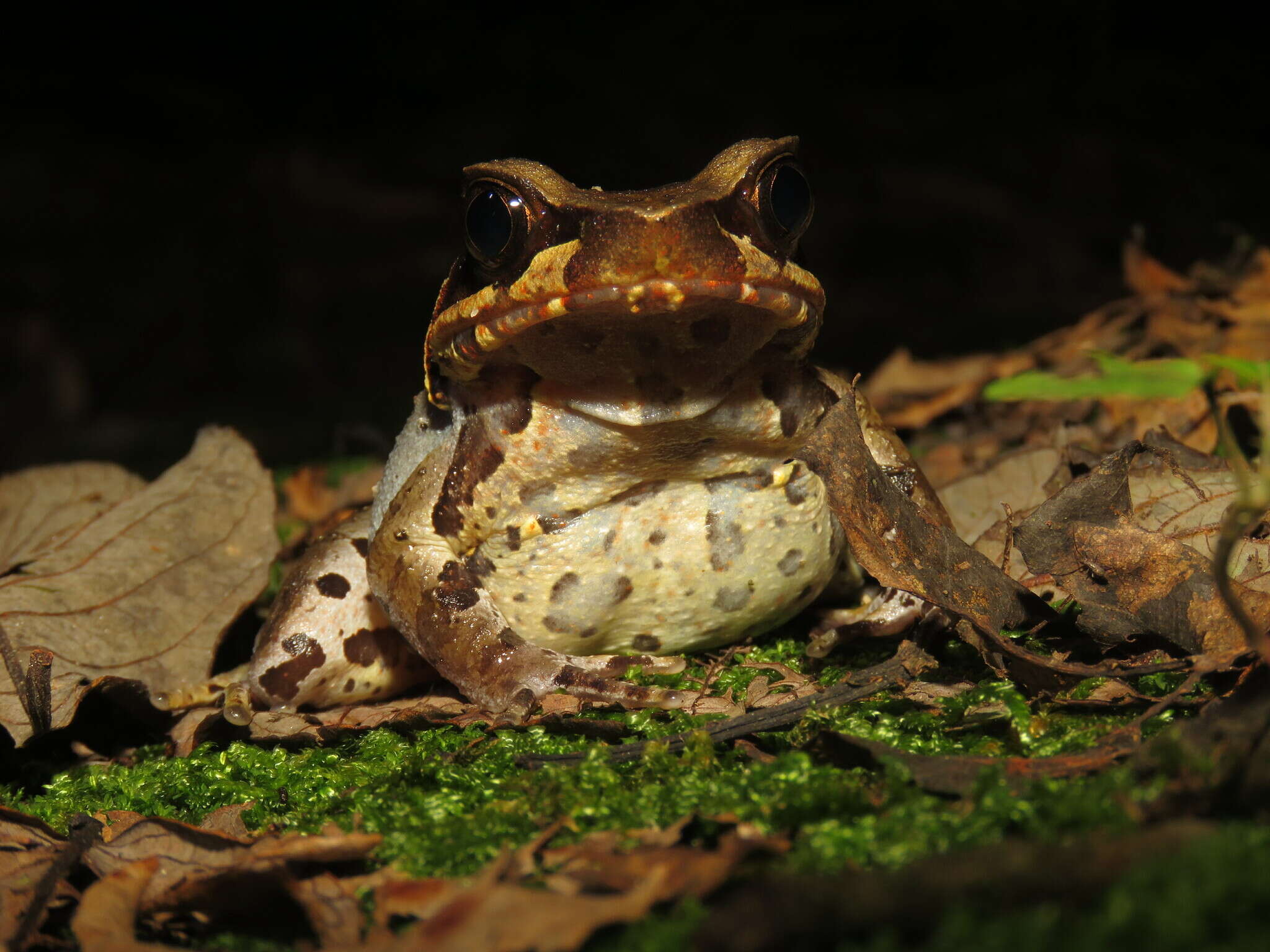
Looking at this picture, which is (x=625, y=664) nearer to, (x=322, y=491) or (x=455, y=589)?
(x=455, y=589)

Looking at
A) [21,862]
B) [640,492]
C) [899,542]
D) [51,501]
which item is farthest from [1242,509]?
[51,501]

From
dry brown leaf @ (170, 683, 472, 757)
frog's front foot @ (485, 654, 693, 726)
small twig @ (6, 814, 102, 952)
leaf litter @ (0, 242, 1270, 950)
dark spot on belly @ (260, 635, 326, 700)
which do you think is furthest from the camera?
dark spot on belly @ (260, 635, 326, 700)

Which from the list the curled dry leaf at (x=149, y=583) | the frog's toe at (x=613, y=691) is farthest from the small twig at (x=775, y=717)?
the curled dry leaf at (x=149, y=583)

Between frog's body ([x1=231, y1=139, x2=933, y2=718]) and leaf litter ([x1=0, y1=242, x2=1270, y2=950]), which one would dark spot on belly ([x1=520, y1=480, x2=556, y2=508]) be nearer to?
frog's body ([x1=231, y1=139, x2=933, y2=718])

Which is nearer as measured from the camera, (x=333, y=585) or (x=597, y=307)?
(x=597, y=307)

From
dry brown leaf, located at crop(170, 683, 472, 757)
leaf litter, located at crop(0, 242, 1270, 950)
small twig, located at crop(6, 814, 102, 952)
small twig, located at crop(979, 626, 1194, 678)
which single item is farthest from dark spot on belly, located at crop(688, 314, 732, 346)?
small twig, located at crop(6, 814, 102, 952)

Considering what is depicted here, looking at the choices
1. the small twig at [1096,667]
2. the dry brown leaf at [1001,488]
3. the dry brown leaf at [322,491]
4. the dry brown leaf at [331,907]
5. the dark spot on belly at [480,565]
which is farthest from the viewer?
the dry brown leaf at [322,491]

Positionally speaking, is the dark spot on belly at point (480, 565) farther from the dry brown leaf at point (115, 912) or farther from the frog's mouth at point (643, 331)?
the dry brown leaf at point (115, 912)
